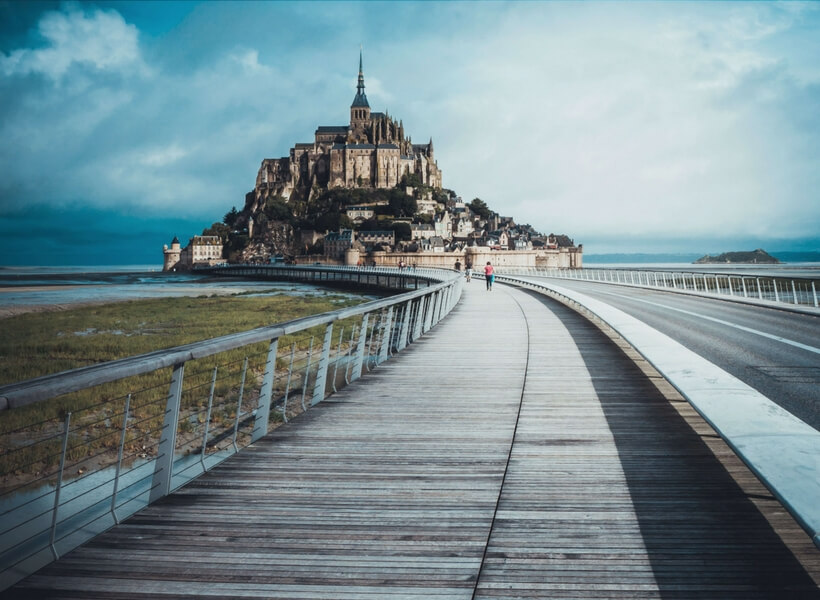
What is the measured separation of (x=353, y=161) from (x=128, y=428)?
136m

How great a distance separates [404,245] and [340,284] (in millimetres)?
35898

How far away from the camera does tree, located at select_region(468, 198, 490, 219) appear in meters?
148

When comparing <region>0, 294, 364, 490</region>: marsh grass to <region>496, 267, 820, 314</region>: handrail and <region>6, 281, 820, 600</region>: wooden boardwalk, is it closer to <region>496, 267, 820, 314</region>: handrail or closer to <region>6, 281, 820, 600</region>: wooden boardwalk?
<region>6, 281, 820, 600</region>: wooden boardwalk

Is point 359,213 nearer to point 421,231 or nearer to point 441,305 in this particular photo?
point 421,231

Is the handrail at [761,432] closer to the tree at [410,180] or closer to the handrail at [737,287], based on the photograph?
the handrail at [737,287]

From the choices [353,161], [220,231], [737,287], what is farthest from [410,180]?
[737,287]

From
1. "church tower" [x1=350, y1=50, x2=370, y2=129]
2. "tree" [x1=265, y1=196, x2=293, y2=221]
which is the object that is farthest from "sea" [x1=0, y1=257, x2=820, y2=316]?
"church tower" [x1=350, y1=50, x2=370, y2=129]

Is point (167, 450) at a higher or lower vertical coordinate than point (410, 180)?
lower

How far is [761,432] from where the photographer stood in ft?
12.0

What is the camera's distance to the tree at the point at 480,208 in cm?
14775

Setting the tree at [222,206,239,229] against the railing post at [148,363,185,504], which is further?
the tree at [222,206,239,229]

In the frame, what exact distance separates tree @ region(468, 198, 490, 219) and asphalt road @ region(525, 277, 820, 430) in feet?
428

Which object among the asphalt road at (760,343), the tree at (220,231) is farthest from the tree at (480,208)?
the asphalt road at (760,343)

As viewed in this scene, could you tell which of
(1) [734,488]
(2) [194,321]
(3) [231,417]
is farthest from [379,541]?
(2) [194,321]
